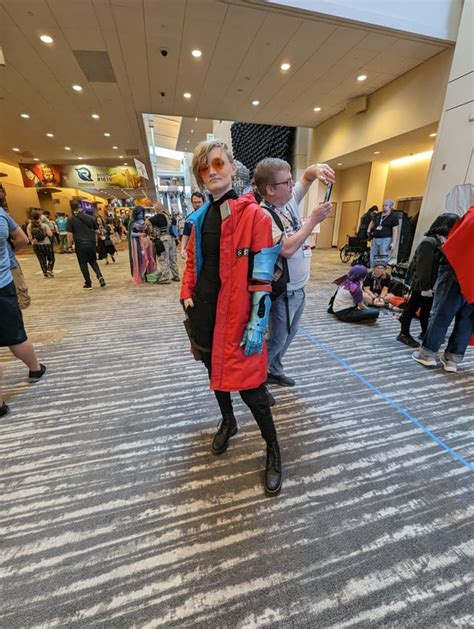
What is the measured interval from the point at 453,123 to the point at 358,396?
539 cm

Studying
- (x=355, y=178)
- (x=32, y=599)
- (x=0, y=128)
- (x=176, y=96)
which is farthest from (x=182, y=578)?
(x=0, y=128)

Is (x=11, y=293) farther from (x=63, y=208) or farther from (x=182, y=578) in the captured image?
(x=63, y=208)

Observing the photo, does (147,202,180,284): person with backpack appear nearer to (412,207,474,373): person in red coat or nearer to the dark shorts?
the dark shorts

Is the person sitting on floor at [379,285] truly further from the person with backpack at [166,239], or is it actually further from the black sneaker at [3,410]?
the black sneaker at [3,410]

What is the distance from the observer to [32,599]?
0.99m

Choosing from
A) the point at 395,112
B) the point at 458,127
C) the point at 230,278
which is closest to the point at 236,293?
the point at 230,278

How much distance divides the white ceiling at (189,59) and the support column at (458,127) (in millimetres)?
560

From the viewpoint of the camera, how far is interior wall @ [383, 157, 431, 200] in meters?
8.32

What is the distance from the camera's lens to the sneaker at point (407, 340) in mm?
2985

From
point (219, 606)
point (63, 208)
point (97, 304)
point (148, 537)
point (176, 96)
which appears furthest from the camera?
point (63, 208)

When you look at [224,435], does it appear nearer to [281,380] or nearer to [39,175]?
[281,380]

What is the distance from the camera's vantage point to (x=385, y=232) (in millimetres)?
5414

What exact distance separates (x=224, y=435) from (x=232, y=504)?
0.37 metres

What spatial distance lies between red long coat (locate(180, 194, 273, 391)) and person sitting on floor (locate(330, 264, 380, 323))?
275cm
